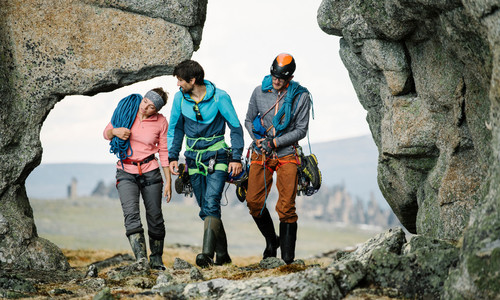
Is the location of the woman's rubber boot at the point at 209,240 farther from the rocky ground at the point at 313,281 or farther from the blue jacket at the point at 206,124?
the blue jacket at the point at 206,124

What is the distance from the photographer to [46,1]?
18656 mm

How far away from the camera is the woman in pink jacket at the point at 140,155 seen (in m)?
15.3

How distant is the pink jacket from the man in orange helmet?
203 centimetres

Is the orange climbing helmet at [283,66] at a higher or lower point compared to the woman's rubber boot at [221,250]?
higher

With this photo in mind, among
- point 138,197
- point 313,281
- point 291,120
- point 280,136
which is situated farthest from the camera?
point 138,197

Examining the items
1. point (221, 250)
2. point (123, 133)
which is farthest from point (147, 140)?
point (221, 250)

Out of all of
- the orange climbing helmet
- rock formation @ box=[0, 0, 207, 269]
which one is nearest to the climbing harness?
the orange climbing helmet

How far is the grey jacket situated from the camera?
1445 cm

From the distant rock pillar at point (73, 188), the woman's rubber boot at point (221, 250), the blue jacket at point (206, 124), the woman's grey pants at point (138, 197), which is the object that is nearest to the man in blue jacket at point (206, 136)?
the blue jacket at point (206, 124)

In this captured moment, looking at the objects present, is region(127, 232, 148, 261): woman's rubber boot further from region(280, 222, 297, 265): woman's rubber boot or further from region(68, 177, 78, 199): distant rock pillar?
region(68, 177, 78, 199): distant rock pillar

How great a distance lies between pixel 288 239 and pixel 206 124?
3.12 meters

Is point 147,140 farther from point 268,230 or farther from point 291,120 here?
point 268,230

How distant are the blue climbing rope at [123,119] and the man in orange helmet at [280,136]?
264 centimetres

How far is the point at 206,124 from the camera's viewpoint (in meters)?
14.9
